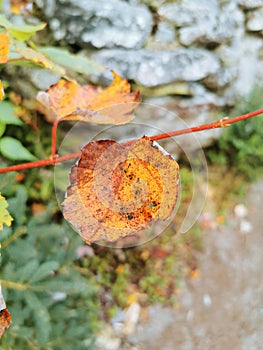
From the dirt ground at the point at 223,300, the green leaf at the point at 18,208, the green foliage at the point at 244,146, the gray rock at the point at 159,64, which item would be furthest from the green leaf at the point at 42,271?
the green foliage at the point at 244,146

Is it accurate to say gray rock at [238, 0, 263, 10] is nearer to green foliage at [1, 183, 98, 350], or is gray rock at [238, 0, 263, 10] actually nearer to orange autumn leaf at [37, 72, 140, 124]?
green foliage at [1, 183, 98, 350]

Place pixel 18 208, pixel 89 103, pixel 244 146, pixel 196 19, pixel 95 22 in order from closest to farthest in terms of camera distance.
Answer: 1. pixel 89 103
2. pixel 18 208
3. pixel 95 22
4. pixel 196 19
5. pixel 244 146

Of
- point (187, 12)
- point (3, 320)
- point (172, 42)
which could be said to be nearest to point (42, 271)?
point (3, 320)

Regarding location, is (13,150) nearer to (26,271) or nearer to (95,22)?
(26,271)

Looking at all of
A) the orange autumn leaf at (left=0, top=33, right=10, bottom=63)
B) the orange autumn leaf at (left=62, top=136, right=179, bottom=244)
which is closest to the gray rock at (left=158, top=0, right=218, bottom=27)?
the orange autumn leaf at (left=0, top=33, right=10, bottom=63)

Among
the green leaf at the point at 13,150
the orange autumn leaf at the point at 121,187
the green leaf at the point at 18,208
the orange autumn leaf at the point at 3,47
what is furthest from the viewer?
the green leaf at the point at 18,208

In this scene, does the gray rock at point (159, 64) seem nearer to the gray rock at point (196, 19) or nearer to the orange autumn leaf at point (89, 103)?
the gray rock at point (196, 19)
